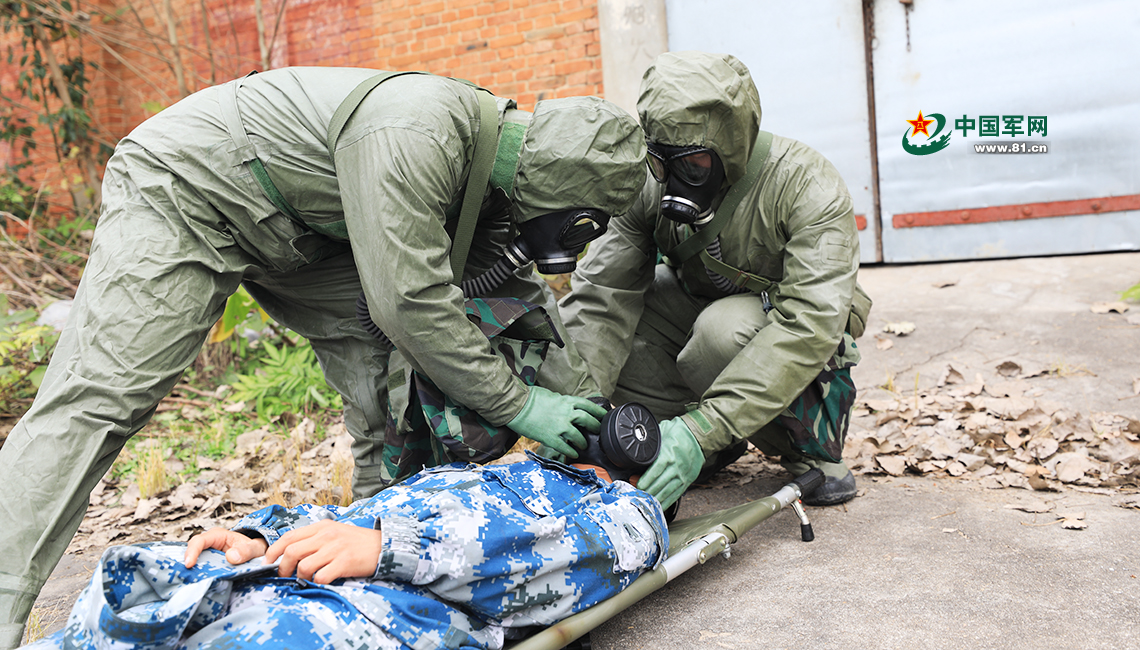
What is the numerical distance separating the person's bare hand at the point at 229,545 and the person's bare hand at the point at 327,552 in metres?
0.05

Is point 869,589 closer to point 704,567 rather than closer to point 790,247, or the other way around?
point 704,567

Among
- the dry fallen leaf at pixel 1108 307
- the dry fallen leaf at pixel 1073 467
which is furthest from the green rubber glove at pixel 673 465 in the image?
the dry fallen leaf at pixel 1108 307

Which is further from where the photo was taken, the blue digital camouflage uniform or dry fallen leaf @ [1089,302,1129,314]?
dry fallen leaf @ [1089,302,1129,314]

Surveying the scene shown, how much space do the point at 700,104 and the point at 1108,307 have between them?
3277mm

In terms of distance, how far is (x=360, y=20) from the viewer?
726 centimetres

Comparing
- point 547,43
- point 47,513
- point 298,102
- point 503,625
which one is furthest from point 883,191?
point 47,513

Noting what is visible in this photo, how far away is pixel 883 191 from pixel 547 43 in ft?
9.19

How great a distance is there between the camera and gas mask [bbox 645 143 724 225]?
106 inches

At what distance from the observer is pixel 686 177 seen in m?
2.75

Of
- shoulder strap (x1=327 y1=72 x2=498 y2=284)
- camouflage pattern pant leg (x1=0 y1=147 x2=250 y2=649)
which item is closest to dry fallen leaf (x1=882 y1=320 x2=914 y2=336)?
shoulder strap (x1=327 y1=72 x2=498 y2=284)

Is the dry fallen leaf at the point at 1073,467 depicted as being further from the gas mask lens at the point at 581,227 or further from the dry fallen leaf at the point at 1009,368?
the gas mask lens at the point at 581,227

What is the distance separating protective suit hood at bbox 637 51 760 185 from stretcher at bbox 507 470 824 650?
1099mm

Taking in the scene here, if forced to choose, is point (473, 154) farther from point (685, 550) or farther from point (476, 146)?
point (685, 550)

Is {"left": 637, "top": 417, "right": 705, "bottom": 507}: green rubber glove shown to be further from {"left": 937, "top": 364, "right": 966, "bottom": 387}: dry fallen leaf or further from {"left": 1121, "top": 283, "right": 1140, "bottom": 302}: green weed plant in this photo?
{"left": 1121, "top": 283, "right": 1140, "bottom": 302}: green weed plant
